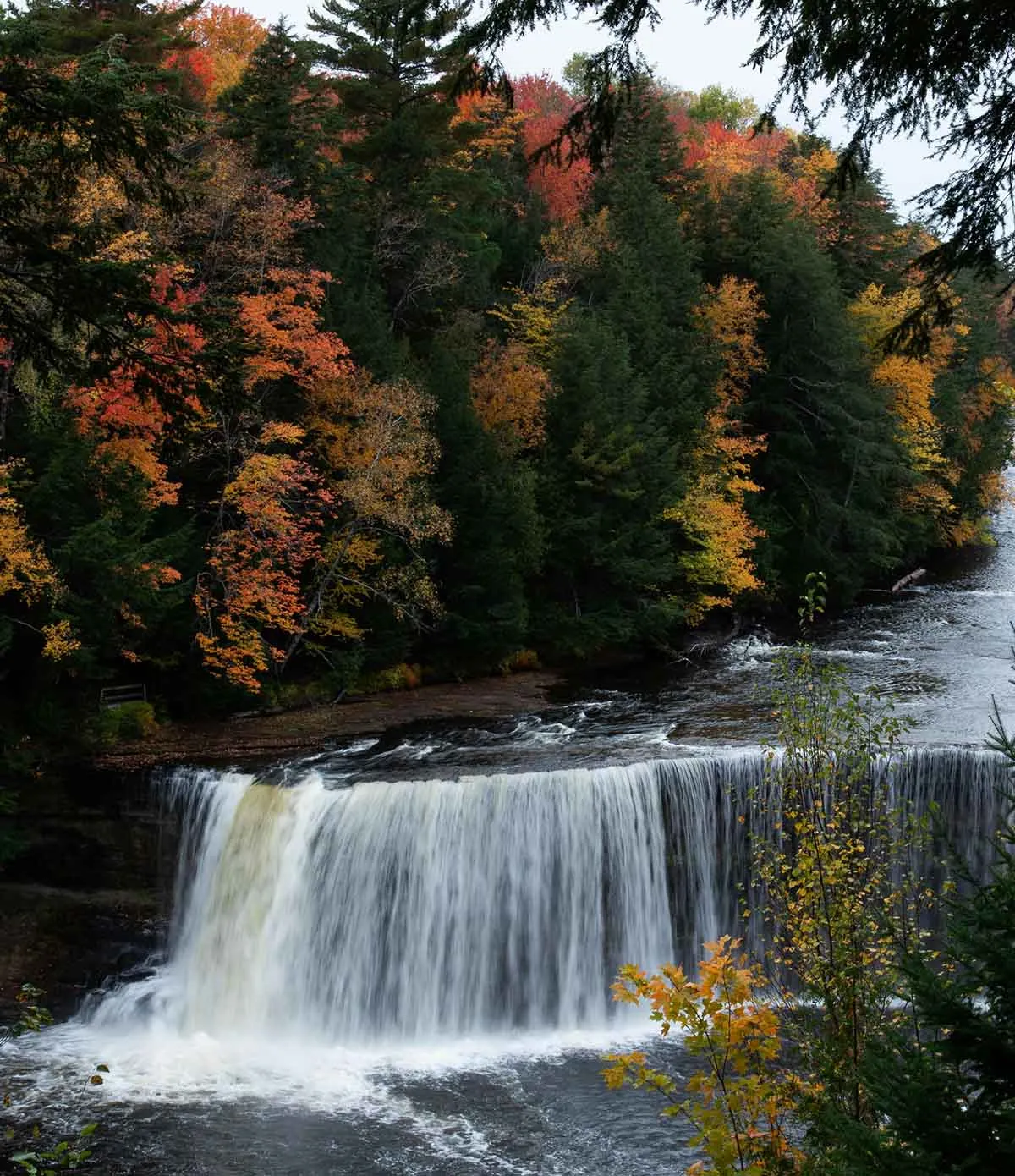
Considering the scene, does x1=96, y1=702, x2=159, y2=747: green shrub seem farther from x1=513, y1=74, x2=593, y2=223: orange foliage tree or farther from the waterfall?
x1=513, y1=74, x2=593, y2=223: orange foliage tree

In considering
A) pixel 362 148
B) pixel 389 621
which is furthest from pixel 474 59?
pixel 362 148

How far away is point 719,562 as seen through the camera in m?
30.9

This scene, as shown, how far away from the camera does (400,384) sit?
24.4 meters

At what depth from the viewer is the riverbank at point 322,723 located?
65.3 ft

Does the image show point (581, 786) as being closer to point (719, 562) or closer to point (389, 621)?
point (389, 621)

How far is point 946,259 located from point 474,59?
2558 mm

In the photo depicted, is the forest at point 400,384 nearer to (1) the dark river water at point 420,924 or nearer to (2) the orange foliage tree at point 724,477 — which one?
(2) the orange foliage tree at point 724,477

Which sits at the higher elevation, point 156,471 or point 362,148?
point 362,148

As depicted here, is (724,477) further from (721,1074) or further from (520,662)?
(721,1074)

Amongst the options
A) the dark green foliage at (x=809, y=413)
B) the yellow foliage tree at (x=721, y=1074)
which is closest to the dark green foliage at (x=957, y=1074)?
the yellow foliage tree at (x=721, y=1074)

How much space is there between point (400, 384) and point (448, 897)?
1099 cm

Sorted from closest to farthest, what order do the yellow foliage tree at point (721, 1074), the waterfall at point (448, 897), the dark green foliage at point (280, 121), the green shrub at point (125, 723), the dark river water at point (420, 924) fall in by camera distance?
the yellow foliage tree at point (721, 1074) → the dark river water at point (420, 924) → the waterfall at point (448, 897) → the green shrub at point (125, 723) → the dark green foliage at point (280, 121)

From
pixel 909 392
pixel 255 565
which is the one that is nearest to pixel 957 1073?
pixel 255 565

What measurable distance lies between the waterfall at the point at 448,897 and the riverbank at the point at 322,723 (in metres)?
2.07
